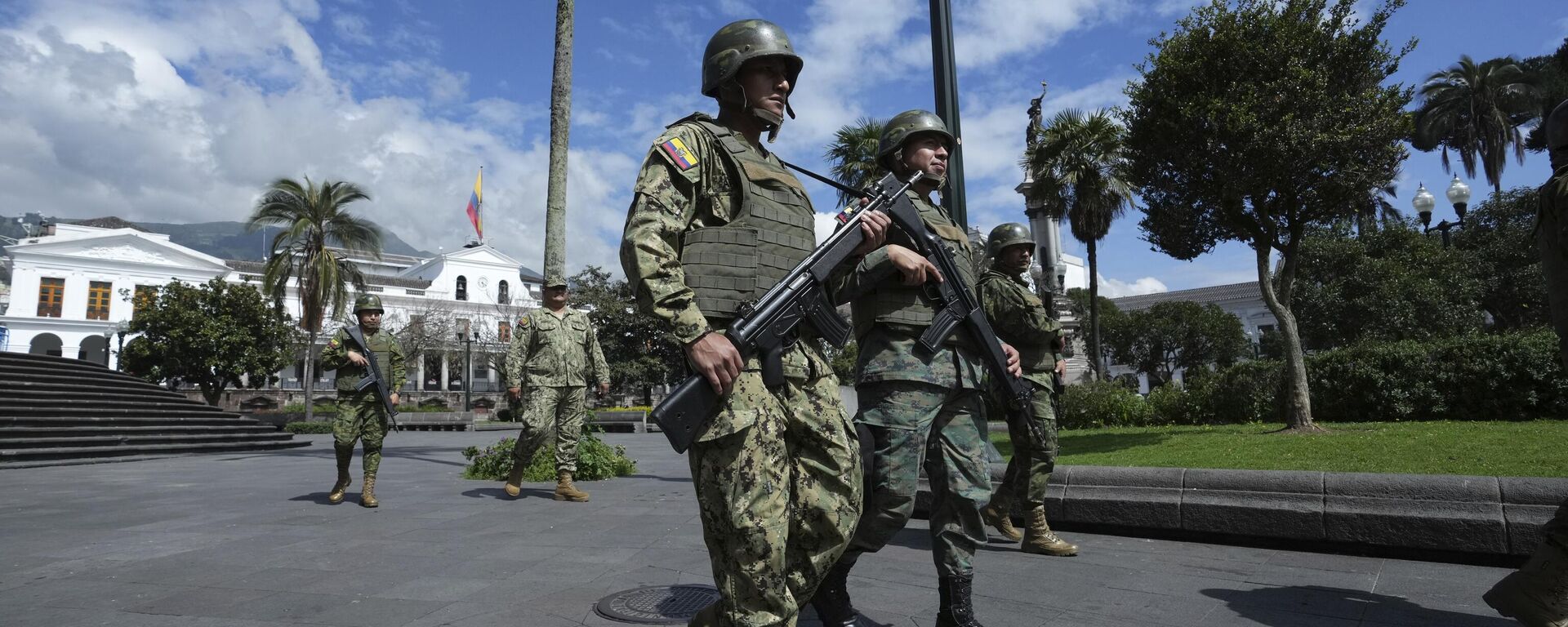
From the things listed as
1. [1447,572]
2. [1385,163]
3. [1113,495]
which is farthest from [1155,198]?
[1447,572]

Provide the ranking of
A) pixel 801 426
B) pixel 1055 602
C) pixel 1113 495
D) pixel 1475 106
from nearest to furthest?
pixel 801 426
pixel 1055 602
pixel 1113 495
pixel 1475 106

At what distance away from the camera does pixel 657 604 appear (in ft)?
12.3

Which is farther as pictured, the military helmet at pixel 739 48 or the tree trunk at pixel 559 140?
the tree trunk at pixel 559 140

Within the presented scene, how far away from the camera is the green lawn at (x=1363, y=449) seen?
6703mm

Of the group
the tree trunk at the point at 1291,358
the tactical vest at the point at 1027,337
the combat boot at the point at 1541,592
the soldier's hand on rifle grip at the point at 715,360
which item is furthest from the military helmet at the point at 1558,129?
the tree trunk at the point at 1291,358

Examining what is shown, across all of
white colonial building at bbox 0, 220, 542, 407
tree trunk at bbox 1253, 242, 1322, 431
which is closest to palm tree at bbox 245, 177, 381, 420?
white colonial building at bbox 0, 220, 542, 407

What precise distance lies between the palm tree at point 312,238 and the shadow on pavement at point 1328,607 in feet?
87.2

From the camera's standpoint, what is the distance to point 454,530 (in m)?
5.89

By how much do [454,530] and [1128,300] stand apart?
7481 centimetres

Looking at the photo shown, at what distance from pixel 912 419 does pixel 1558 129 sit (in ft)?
8.91

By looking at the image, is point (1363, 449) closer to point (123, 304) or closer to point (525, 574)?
point (525, 574)

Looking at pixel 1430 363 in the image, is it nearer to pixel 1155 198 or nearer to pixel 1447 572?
pixel 1155 198

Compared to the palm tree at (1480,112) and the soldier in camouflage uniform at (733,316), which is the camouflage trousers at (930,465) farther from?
the palm tree at (1480,112)

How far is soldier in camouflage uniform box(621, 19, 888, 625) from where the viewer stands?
232 centimetres
